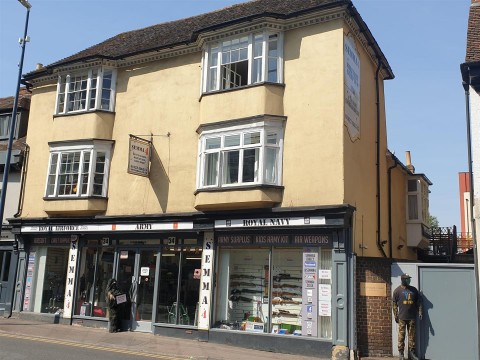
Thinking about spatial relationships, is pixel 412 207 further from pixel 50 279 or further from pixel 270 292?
pixel 50 279

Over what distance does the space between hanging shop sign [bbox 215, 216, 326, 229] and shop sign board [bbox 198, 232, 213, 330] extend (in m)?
0.72


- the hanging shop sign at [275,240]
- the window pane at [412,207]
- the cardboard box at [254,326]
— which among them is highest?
the window pane at [412,207]

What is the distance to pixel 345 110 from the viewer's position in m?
13.2

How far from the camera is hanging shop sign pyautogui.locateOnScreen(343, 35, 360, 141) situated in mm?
13445

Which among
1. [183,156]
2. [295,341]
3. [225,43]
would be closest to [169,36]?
[225,43]

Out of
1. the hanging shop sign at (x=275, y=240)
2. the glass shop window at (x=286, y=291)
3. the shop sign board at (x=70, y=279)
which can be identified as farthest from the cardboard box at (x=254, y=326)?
the shop sign board at (x=70, y=279)

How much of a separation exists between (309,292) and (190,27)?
1065cm

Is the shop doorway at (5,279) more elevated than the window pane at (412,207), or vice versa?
the window pane at (412,207)

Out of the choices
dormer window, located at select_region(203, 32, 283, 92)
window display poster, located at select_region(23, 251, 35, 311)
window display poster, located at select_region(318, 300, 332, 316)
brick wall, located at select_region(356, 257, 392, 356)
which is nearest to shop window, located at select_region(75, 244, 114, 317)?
window display poster, located at select_region(23, 251, 35, 311)

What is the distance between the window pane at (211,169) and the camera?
14.4 metres

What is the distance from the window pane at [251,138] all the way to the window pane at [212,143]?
2.96 ft

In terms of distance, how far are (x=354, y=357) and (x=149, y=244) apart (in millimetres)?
7290

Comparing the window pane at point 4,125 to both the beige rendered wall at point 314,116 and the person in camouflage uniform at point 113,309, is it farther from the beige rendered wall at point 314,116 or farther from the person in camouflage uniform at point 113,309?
the beige rendered wall at point 314,116

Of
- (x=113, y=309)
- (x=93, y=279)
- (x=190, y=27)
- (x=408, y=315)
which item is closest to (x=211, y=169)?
(x=113, y=309)
